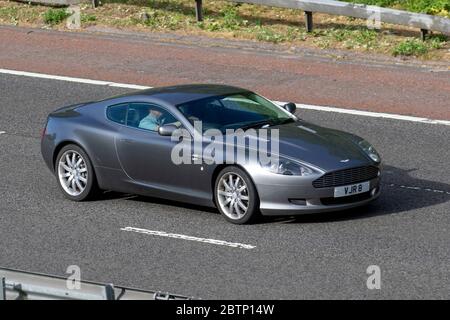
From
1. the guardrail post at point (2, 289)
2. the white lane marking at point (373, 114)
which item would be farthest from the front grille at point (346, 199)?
the guardrail post at point (2, 289)

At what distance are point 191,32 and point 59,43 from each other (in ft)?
8.60

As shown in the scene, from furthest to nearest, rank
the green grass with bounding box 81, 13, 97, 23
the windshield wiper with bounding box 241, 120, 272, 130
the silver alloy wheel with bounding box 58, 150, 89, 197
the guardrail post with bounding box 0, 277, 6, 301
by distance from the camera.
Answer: the green grass with bounding box 81, 13, 97, 23 → the silver alloy wheel with bounding box 58, 150, 89, 197 → the windshield wiper with bounding box 241, 120, 272, 130 → the guardrail post with bounding box 0, 277, 6, 301

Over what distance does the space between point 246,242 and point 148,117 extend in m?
2.41

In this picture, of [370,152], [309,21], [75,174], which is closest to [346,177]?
[370,152]

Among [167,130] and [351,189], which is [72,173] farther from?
[351,189]

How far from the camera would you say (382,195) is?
14.4 m

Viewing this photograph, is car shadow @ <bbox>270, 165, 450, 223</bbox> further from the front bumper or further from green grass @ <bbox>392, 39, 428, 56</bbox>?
green grass @ <bbox>392, 39, 428, 56</bbox>

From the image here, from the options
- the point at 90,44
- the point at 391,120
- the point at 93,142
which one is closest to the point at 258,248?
the point at 93,142

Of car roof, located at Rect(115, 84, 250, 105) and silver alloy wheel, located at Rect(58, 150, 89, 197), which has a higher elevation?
car roof, located at Rect(115, 84, 250, 105)

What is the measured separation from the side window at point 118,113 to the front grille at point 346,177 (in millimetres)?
2751

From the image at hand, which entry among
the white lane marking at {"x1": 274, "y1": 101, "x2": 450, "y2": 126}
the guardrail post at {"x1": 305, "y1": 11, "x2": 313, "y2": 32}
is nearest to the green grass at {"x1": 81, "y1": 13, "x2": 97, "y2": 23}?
the guardrail post at {"x1": 305, "y1": 11, "x2": 313, "y2": 32}

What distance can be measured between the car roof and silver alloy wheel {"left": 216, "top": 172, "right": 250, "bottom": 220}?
53.6 inches

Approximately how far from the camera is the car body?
12977 millimetres

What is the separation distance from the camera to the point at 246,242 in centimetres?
1260
